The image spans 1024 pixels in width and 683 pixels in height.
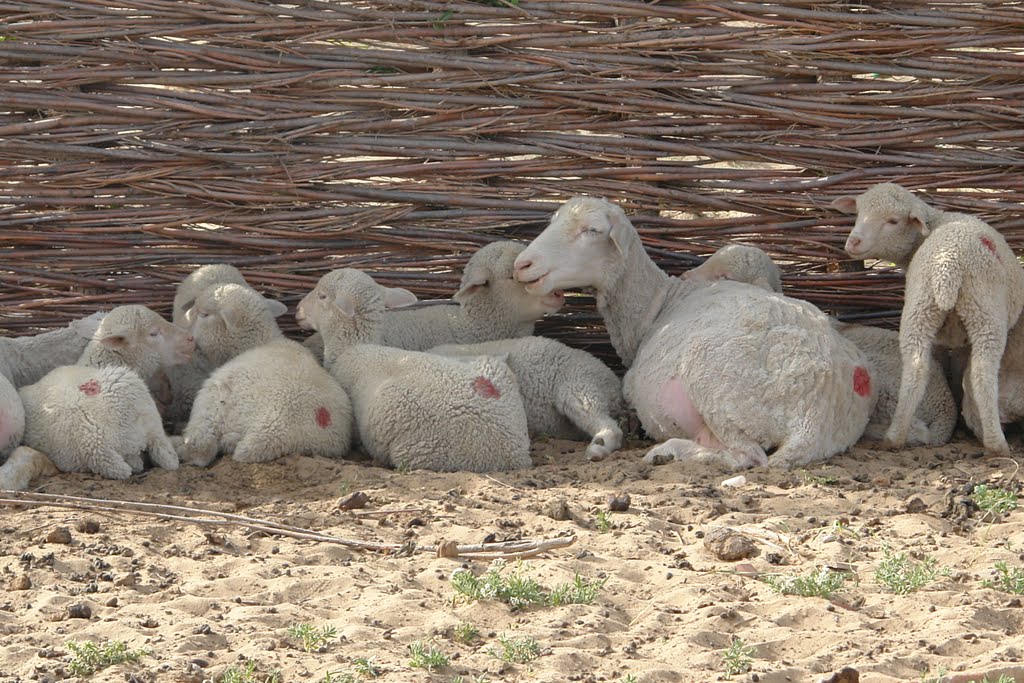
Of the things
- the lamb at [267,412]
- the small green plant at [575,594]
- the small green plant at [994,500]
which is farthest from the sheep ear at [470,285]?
the small green plant at [575,594]

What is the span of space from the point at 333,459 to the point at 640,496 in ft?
5.23

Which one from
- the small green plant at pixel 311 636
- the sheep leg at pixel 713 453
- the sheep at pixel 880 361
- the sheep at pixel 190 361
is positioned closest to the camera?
the small green plant at pixel 311 636

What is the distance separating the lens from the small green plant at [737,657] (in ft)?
13.2

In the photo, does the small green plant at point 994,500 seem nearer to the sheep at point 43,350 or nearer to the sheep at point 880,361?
the sheep at point 880,361

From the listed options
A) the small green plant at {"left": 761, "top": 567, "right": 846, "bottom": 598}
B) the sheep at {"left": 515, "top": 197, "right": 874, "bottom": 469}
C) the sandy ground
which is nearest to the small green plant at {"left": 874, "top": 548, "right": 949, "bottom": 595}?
the sandy ground

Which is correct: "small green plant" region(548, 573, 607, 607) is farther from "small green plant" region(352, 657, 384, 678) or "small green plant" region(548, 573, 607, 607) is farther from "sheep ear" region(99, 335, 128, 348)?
"sheep ear" region(99, 335, 128, 348)

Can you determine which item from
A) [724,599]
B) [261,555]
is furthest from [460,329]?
[724,599]

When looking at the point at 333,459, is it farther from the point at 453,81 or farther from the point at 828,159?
the point at 828,159

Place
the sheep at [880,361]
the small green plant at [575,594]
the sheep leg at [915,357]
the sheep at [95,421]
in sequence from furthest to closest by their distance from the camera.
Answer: the sheep at [880,361]
the sheep leg at [915,357]
the sheep at [95,421]
the small green plant at [575,594]

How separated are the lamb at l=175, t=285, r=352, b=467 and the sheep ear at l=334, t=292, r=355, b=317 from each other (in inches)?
15.2

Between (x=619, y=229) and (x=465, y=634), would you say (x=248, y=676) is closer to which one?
(x=465, y=634)

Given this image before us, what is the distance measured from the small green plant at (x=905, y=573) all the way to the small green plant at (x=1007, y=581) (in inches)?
6.2

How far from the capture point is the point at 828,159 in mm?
7660

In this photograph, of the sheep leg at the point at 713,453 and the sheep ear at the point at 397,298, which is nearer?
the sheep leg at the point at 713,453
